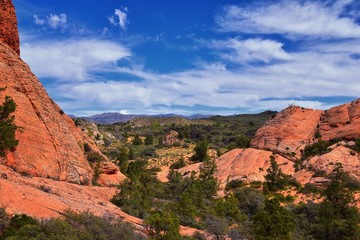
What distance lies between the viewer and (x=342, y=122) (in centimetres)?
6203

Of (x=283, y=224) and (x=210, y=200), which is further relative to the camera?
(x=210, y=200)

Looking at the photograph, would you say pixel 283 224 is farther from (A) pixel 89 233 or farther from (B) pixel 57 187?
(B) pixel 57 187

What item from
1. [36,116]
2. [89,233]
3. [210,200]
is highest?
[36,116]

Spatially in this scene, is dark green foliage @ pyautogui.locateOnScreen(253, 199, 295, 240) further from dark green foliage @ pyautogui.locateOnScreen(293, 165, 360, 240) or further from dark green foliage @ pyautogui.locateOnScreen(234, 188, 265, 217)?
dark green foliage @ pyautogui.locateOnScreen(234, 188, 265, 217)

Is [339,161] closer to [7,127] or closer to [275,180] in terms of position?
[275,180]

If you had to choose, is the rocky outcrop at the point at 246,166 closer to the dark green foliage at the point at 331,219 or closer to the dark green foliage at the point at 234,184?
the dark green foliage at the point at 234,184

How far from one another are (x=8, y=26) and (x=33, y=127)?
13.7 m

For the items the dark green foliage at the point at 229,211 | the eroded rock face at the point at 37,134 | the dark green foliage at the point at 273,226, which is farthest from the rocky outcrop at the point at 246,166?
the dark green foliage at the point at 273,226

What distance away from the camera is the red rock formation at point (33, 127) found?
1178 inches

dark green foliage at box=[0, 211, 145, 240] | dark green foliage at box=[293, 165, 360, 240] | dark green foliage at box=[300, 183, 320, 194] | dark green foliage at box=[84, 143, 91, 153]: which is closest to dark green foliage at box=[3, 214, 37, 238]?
dark green foliage at box=[0, 211, 145, 240]

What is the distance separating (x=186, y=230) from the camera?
96.2ft

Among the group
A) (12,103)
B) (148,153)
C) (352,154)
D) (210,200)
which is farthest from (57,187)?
(148,153)

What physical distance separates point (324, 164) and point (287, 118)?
53.7ft

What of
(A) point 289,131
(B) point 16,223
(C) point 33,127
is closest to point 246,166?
(A) point 289,131
